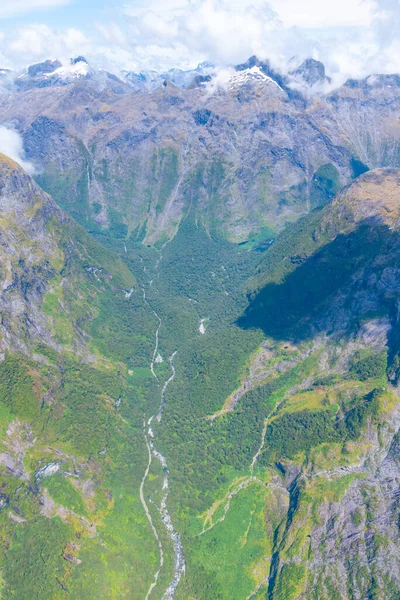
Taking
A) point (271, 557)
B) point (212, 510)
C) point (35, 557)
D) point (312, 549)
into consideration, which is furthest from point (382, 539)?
point (35, 557)

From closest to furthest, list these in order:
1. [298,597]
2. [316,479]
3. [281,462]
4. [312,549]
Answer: [298,597] → [312,549] → [316,479] → [281,462]

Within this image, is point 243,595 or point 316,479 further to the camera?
point 316,479

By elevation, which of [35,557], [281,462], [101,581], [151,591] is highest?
[35,557]

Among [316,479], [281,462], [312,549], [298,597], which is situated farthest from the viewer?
[281,462]

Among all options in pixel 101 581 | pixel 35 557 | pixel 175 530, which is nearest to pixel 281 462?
pixel 175 530

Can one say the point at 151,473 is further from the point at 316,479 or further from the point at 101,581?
the point at 316,479

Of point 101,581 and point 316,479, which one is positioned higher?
point 101,581

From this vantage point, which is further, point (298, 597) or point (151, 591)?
point (151, 591)

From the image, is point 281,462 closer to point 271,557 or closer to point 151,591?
point 271,557

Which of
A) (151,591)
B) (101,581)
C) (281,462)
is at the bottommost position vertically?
(281,462)
